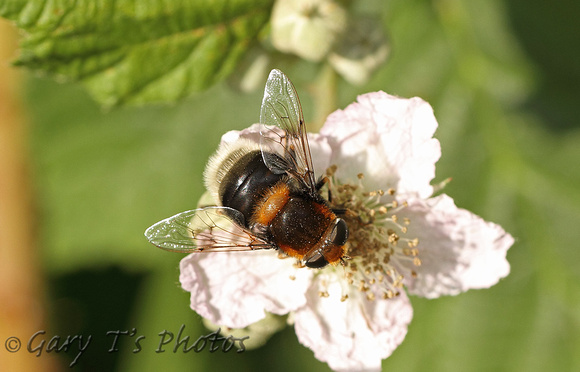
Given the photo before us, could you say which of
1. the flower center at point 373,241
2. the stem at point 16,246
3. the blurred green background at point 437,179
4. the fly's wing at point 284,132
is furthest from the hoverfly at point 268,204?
the stem at point 16,246

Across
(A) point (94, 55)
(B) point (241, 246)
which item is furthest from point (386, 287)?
(A) point (94, 55)

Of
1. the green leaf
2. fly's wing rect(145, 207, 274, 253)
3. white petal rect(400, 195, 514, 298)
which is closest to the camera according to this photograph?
fly's wing rect(145, 207, 274, 253)

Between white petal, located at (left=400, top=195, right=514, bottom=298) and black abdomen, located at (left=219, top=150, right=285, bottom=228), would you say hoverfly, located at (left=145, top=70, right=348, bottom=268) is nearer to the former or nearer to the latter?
black abdomen, located at (left=219, top=150, right=285, bottom=228)

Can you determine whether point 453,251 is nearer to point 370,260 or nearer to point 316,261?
point 370,260

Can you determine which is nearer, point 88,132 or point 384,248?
point 384,248

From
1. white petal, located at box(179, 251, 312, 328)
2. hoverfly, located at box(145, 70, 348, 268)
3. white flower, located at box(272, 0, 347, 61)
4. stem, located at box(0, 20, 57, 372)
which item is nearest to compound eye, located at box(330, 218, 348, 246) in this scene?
hoverfly, located at box(145, 70, 348, 268)

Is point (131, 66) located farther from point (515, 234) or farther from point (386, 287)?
point (515, 234)

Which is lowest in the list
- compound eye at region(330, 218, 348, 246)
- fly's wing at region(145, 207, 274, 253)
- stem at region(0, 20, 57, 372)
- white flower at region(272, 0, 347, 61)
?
stem at region(0, 20, 57, 372)
